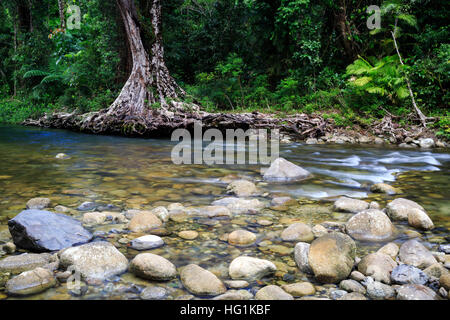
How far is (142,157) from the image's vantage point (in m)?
6.16

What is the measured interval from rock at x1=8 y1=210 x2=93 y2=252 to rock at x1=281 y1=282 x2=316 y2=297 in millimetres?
1488

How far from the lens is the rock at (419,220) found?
2.71 meters

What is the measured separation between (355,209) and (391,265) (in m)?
1.09

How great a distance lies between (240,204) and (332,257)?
1352 mm

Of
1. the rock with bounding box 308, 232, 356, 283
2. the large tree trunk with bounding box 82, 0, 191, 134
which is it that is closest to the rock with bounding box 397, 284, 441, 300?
the rock with bounding box 308, 232, 356, 283

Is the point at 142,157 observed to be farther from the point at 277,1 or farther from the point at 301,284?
the point at 277,1

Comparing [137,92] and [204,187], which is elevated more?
[137,92]

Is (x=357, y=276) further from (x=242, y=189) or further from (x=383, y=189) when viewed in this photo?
(x=383, y=189)

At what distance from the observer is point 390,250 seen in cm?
227

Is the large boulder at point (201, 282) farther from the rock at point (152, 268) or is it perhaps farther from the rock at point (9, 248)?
the rock at point (9, 248)

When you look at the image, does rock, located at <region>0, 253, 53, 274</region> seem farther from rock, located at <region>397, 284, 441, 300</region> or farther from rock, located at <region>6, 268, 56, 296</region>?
rock, located at <region>397, 284, 441, 300</region>

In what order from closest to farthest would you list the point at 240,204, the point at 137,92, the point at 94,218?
the point at 94,218, the point at 240,204, the point at 137,92

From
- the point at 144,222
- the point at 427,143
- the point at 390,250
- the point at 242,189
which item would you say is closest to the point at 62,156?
the point at 242,189

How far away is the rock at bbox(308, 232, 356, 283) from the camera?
194 cm
